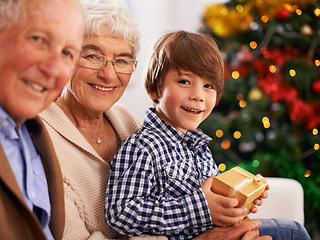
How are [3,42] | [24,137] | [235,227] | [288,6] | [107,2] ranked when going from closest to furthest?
[3,42]
[24,137]
[235,227]
[107,2]
[288,6]

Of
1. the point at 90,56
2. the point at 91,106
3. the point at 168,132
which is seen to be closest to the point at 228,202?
the point at 168,132

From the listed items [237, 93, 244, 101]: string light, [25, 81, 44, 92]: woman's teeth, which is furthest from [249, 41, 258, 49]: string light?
[25, 81, 44, 92]: woman's teeth

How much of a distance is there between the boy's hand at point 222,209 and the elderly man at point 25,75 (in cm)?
60

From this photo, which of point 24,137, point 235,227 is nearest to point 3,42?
point 24,137

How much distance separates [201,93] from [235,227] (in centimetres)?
50

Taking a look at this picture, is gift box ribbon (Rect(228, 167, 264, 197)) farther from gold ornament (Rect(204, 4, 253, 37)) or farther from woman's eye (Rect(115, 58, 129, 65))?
gold ornament (Rect(204, 4, 253, 37))

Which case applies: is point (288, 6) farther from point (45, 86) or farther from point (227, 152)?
point (45, 86)

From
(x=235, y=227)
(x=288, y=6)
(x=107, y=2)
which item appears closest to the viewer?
(x=235, y=227)

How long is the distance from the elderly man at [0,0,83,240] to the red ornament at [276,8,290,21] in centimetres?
235

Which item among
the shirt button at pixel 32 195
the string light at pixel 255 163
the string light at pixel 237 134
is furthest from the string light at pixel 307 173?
the shirt button at pixel 32 195

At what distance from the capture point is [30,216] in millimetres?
714

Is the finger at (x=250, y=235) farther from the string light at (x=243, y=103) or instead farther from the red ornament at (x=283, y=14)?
the red ornament at (x=283, y=14)

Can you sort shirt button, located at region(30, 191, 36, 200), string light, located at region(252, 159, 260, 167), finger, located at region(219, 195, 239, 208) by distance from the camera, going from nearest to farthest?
shirt button, located at region(30, 191, 36, 200)
finger, located at region(219, 195, 239, 208)
string light, located at region(252, 159, 260, 167)

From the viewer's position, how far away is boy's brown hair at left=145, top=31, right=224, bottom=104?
1.36m
